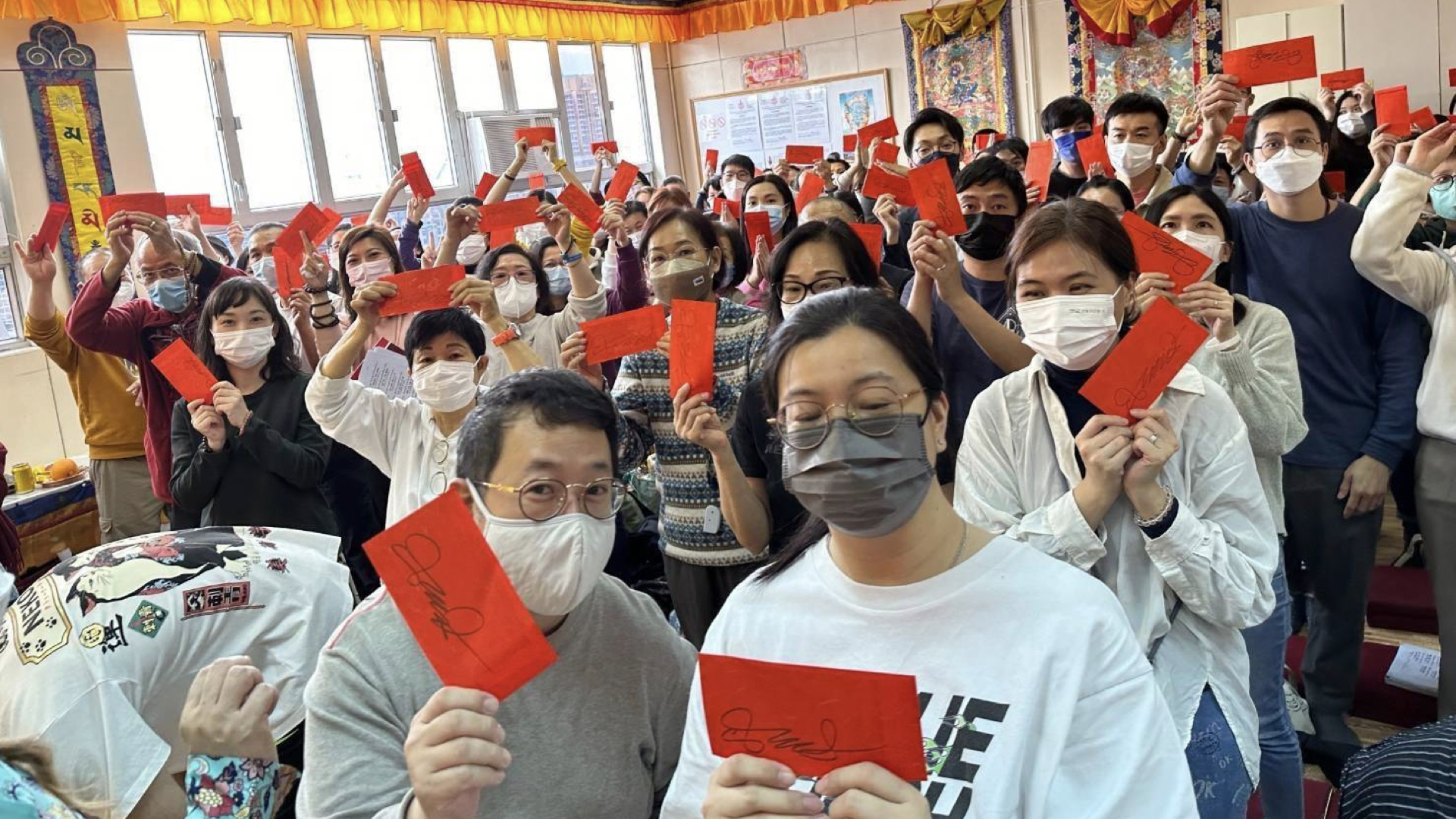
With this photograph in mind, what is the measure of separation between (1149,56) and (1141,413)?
9.10 m

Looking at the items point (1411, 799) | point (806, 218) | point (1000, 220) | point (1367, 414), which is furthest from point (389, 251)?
point (1411, 799)

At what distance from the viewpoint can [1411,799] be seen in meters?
1.25

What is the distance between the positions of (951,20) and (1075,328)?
939 cm

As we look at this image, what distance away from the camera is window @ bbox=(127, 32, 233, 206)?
7.58 meters

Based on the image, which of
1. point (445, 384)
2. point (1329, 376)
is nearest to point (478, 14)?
point (445, 384)

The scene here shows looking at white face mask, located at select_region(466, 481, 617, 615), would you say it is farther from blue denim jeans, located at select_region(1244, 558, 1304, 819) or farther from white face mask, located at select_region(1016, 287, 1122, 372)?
blue denim jeans, located at select_region(1244, 558, 1304, 819)

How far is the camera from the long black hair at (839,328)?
1206 mm

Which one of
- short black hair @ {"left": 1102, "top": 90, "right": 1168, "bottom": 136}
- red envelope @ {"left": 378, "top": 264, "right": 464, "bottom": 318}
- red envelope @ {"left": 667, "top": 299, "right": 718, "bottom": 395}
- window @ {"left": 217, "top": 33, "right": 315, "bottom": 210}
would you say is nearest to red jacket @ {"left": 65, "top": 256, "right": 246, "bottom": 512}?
red envelope @ {"left": 378, "top": 264, "right": 464, "bottom": 318}

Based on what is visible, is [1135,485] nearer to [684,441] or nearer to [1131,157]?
[684,441]

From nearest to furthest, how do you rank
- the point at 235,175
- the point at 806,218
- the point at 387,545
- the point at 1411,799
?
the point at 387,545
the point at 1411,799
the point at 806,218
the point at 235,175

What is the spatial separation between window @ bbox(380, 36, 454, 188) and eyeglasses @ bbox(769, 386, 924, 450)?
29.7 feet

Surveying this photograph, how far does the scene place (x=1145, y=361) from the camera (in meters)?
1.44

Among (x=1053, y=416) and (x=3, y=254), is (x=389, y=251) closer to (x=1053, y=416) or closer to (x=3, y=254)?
(x=1053, y=416)

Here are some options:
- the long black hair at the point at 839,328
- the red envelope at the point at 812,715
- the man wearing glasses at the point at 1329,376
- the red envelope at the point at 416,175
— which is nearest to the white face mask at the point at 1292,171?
the man wearing glasses at the point at 1329,376
